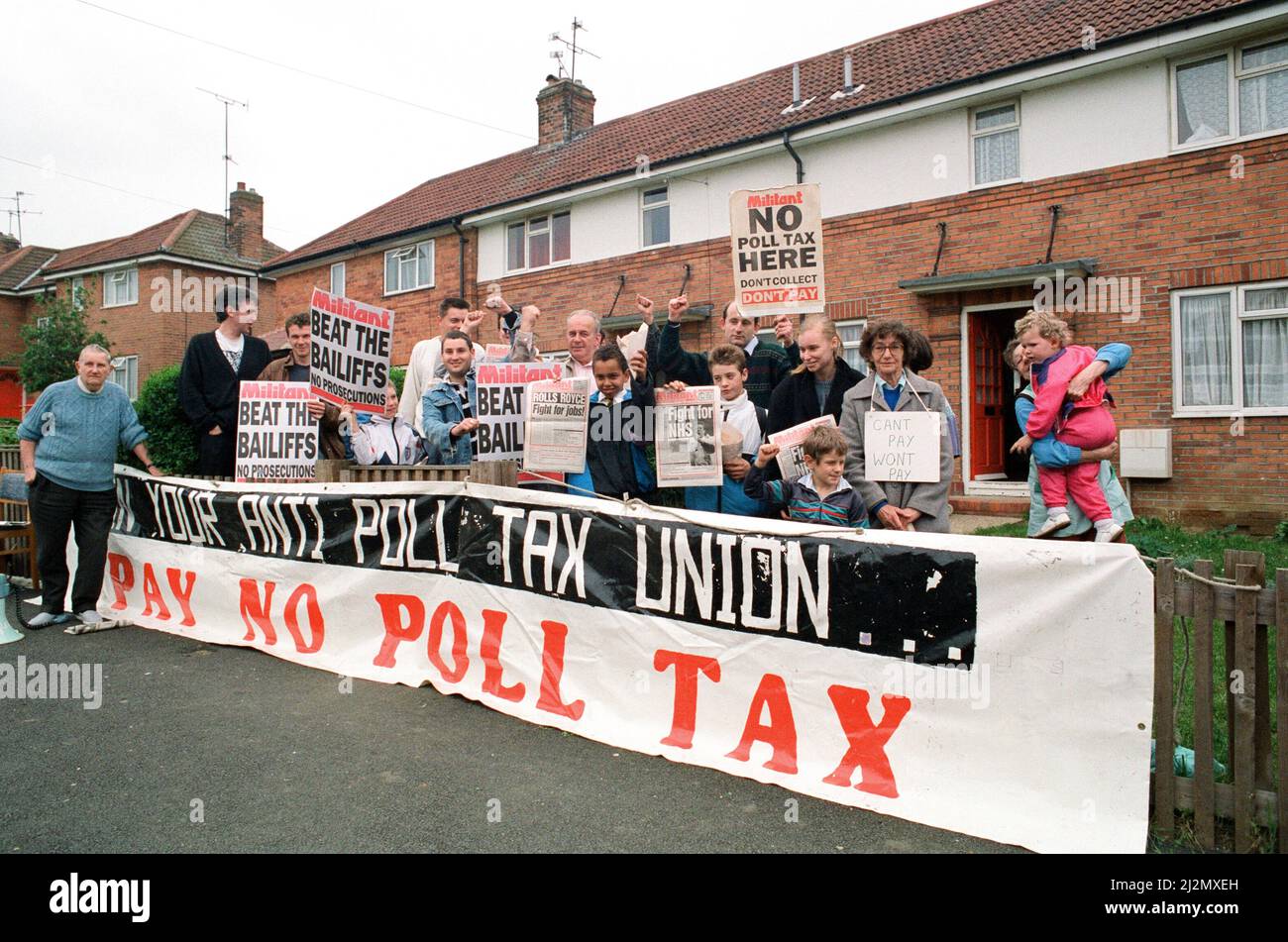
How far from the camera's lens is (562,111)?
2291 cm

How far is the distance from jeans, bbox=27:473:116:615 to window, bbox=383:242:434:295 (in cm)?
1584

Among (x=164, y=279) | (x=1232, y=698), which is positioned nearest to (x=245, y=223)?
(x=164, y=279)

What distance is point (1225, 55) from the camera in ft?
36.2

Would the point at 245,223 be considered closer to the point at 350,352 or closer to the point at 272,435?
the point at 272,435

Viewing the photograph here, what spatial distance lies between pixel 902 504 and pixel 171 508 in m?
5.70

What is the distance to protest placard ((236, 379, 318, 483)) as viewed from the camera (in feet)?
21.8

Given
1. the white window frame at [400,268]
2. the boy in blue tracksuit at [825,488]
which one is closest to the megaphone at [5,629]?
the boy in blue tracksuit at [825,488]

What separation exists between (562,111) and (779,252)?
19.5 m

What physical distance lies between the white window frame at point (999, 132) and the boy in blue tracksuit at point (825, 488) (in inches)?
401

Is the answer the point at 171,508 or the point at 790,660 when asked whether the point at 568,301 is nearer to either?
the point at 171,508

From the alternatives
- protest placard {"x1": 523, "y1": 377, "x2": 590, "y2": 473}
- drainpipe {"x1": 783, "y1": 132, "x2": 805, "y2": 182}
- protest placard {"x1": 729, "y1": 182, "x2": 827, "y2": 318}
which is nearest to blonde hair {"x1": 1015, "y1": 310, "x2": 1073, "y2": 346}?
protest placard {"x1": 729, "y1": 182, "x2": 827, "y2": 318}

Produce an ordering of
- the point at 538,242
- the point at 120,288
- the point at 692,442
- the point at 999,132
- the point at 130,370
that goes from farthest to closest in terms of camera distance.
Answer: the point at 120,288, the point at 130,370, the point at 538,242, the point at 999,132, the point at 692,442

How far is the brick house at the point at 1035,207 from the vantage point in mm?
10781

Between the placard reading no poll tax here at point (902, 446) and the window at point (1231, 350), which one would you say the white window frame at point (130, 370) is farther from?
the placard reading no poll tax here at point (902, 446)
